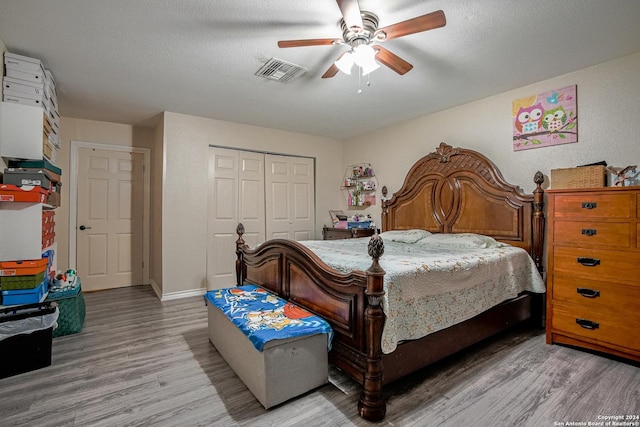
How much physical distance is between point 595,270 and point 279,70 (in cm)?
309

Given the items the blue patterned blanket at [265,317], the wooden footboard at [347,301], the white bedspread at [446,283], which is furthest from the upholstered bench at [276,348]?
the white bedspread at [446,283]

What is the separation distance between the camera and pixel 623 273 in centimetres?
218

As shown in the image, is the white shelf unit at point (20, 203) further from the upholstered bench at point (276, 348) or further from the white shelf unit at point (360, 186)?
the white shelf unit at point (360, 186)

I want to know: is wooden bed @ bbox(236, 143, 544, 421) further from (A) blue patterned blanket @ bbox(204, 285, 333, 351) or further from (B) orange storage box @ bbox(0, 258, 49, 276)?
(B) orange storage box @ bbox(0, 258, 49, 276)

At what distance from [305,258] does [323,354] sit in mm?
669

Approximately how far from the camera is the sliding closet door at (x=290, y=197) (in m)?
4.84

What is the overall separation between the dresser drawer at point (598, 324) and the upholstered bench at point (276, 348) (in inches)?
79.6

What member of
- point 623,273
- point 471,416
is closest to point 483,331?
point 471,416

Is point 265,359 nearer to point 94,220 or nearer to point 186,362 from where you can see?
point 186,362

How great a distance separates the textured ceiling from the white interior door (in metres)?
0.94

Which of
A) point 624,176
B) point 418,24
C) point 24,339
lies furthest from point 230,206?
point 624,176

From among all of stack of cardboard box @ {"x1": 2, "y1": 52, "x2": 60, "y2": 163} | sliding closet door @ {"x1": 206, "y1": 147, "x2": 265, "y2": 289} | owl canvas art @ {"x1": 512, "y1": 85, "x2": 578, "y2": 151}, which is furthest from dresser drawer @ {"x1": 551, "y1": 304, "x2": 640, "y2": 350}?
stack of cardboard box @ {"x1": 2, "y1": 52, "x2": 60, "y2": 163}

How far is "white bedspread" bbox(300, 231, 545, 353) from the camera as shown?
68.2 inches

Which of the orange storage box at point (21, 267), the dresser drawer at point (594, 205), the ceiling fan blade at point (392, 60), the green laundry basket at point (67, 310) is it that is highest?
the ceiling fan blade at point (392, 60)
